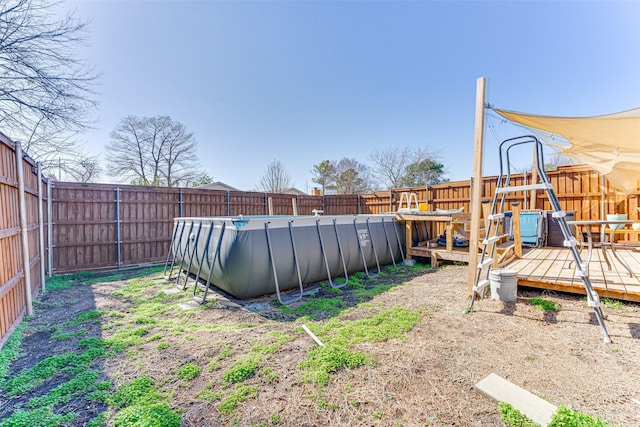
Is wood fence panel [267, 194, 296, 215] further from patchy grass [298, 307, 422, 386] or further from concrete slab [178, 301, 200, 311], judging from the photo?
patchy grass [298, 307, 422, 386]

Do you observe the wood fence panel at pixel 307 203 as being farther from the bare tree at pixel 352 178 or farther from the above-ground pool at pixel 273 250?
the bare tree at pixel 352 178

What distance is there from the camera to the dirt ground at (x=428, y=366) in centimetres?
150

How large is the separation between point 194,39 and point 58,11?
119 inches

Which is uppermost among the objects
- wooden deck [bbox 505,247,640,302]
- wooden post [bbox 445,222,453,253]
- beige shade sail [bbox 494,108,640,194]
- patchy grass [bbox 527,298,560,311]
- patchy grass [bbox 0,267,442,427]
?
beige shade sail [bbox 494,108,640,194]

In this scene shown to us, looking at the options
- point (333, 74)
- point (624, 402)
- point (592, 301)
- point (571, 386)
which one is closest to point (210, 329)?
point (571, 386)

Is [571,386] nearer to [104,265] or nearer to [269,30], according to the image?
[104,265]

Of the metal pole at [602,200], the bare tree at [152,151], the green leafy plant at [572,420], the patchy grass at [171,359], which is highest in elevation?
the bare tree at [152,151]

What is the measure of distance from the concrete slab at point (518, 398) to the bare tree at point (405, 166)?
18.1 metres

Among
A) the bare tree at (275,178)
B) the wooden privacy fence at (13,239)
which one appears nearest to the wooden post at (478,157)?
the wooden privacy fence at (13,239)

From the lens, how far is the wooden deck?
9.64 feet

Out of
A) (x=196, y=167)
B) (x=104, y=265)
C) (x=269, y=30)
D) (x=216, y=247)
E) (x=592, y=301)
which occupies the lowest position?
(x=104, y=265)

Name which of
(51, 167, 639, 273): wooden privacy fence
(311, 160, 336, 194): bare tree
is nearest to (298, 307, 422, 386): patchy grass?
(51, 167, 639, 273): wooden privacy fence

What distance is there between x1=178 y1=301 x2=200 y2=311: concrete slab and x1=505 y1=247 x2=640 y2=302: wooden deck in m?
4.55

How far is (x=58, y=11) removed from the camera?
561 centimetres
